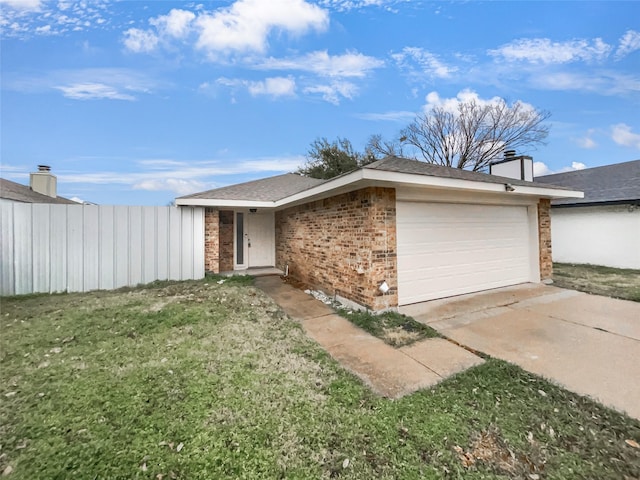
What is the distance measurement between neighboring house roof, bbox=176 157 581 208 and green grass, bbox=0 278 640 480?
2.93m

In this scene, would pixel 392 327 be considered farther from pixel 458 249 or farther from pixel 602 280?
pixel 602 280

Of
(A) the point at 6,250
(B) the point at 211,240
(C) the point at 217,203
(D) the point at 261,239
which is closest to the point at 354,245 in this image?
(C) the point at 217,203

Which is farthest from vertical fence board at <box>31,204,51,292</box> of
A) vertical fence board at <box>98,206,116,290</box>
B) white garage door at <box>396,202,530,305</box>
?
white garage door at <box>396,202,530,305</box>

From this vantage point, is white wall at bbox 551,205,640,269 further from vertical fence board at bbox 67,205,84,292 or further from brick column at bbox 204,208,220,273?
vertical fence board at bbox 67,205,84,292

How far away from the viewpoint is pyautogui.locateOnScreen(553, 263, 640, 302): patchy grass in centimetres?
635

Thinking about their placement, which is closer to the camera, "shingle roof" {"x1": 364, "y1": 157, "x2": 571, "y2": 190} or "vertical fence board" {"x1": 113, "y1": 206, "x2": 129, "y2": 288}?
"shingle roof" {"x1": 364, "y1": 157, "x2": 571, "y2": 190}

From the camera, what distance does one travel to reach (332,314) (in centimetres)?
533

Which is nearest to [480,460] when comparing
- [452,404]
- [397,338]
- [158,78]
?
[452,404]

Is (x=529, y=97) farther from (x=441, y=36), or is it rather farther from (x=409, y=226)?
(x=409, y=226)

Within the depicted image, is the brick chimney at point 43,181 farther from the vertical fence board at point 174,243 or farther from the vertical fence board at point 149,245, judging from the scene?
the vertical fence board at point 174,243

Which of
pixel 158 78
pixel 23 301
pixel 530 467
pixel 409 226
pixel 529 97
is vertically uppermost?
pixel 529 97

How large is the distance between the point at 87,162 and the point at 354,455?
46.8 feet

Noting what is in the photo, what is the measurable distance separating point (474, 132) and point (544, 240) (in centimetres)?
1562

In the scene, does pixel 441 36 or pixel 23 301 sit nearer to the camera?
pixel 23 301
